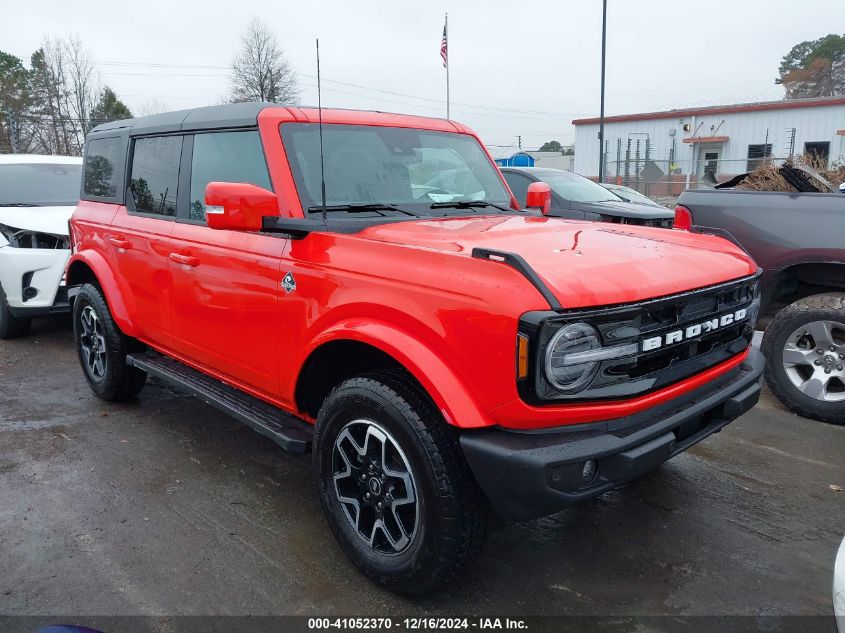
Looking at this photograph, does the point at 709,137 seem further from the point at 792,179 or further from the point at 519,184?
the point at 792,179

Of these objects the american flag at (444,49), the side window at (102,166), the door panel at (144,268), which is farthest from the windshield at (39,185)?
the american flag at (444,49)

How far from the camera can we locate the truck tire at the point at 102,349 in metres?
4.52

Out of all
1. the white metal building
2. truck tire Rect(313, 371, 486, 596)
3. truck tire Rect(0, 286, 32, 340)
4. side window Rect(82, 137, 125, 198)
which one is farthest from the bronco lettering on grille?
the white metal building

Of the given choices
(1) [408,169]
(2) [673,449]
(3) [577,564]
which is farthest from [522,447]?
(1) [408,169]

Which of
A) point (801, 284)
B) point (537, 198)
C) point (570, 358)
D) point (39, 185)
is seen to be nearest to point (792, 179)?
point (801, 284)

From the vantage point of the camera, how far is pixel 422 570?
246cm

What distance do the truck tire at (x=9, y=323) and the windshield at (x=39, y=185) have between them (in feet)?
3.91

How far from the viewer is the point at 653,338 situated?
2.34m

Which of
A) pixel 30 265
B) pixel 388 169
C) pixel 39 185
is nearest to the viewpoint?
pixel 388 169

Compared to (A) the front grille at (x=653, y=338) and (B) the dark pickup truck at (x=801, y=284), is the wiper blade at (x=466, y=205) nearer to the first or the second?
(A) the front grille at (x=653, y=338)

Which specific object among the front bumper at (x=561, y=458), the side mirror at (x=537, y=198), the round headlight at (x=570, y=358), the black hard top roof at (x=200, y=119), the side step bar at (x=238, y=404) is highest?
the black hard top roof at (x=200, y=119)

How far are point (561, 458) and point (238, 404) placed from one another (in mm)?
1886

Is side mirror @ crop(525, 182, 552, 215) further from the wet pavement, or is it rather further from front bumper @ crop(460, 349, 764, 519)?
front bumper @ crop(460, 349, 764, 519)

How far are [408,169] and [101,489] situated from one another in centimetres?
239
